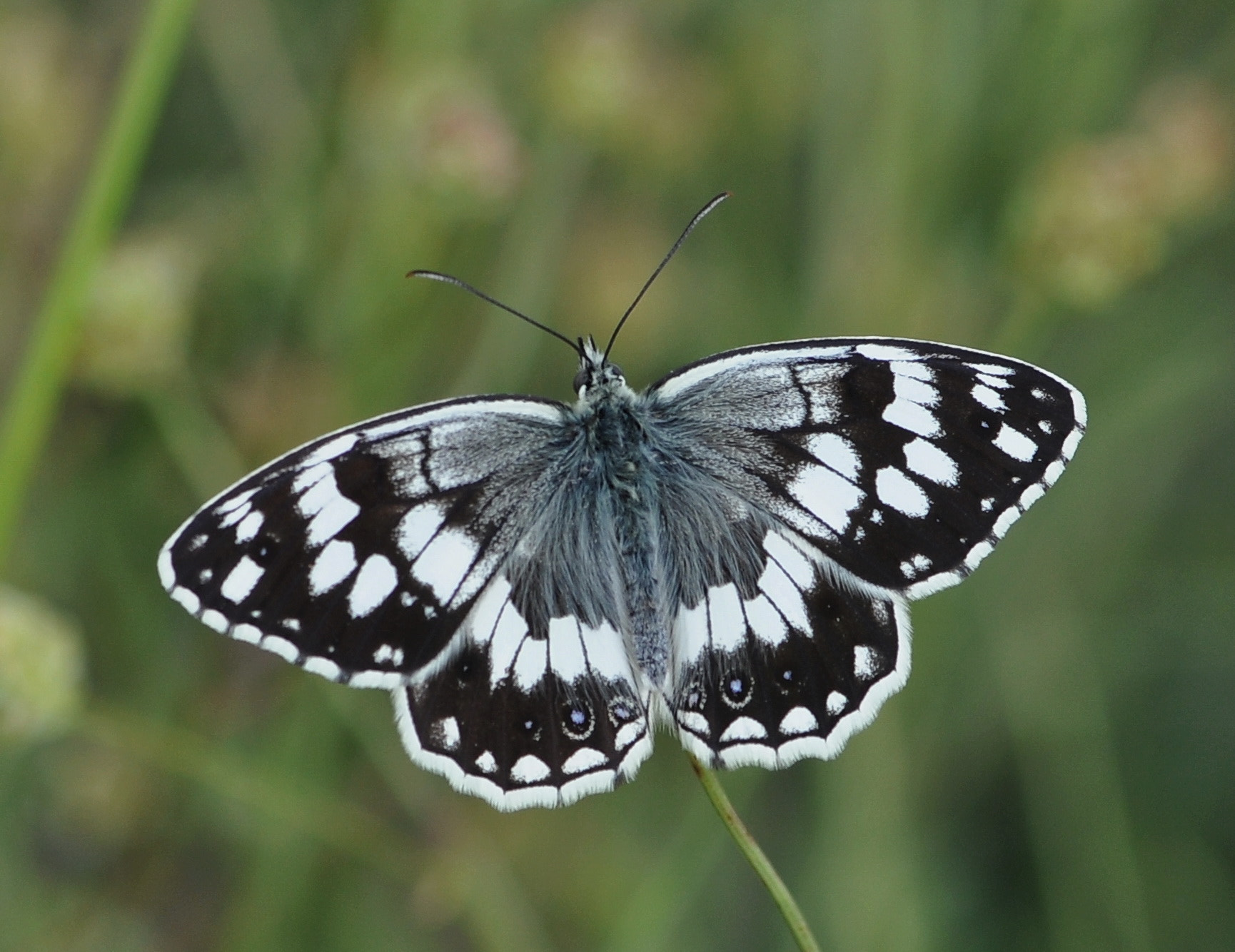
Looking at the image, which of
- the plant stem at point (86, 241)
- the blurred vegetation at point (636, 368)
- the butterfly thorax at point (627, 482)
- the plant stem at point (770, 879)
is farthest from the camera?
the blurred vegetation at point (636, 368)

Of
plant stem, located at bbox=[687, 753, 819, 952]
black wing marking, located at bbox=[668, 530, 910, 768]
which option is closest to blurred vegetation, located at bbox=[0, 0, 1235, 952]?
black wing marking, located at bbox=[668, 530, 910, 768]

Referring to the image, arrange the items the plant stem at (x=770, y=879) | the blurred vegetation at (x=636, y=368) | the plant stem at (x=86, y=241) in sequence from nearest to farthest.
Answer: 1. the plant stem at (x=770, y=879)
2. the plant stem at (x=86, y=241)
3. the blurred vegetation at (x=636, y=368)

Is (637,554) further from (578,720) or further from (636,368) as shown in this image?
(636,368)

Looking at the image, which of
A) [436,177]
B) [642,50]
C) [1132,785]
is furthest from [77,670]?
[1132,785]

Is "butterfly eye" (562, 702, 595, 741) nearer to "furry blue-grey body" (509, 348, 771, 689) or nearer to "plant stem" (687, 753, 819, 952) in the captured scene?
"furry blue-grey body" (509, 348, 771, 689)

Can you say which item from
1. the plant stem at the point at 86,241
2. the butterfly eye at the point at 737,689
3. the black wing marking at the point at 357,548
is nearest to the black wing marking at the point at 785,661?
the butterfly eye at the point at 737,689

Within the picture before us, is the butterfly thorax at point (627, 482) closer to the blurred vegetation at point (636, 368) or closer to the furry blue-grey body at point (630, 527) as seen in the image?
the furry blue-grey body at point (630, 527)
